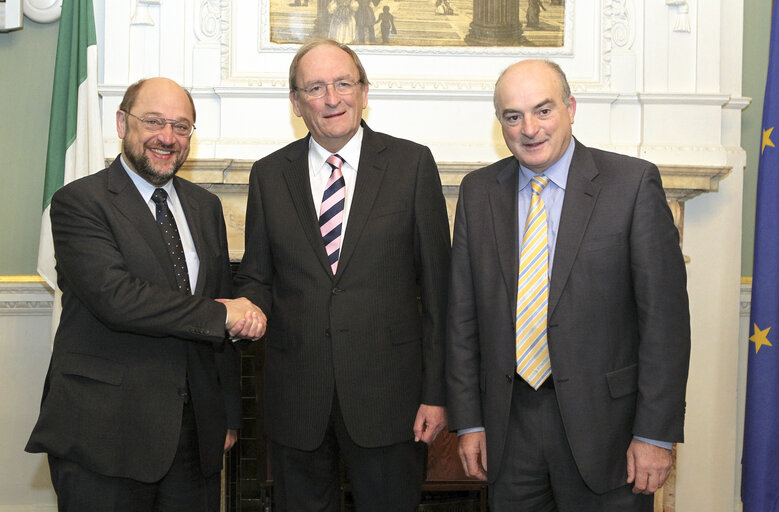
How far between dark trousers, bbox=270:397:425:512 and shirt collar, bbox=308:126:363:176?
75 cm

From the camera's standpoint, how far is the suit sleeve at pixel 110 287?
214 centimetres

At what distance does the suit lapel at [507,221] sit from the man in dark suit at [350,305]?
287 millimetres

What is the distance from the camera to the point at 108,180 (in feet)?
7.64

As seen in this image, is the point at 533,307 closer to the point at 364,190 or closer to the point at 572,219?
the point at 572,219

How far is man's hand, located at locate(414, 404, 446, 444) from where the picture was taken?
90.7 inches

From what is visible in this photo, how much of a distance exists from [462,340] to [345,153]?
2.39 ft

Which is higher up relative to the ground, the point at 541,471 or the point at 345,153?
the point at 345,153

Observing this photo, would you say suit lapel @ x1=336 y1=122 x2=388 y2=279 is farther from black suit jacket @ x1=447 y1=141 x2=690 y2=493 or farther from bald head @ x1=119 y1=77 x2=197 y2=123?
bald head @ x1=119 y1=77 x2=197 y2=123

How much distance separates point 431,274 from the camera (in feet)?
7.82

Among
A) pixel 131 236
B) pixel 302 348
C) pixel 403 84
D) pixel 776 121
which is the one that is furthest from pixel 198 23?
pixel 776 121

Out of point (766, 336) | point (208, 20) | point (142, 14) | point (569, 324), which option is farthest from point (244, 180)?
point (766, 336)

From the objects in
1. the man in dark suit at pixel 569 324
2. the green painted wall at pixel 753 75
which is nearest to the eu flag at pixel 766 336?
the green painted wall at pixel 753 75

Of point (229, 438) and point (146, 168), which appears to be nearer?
point (146, 168)

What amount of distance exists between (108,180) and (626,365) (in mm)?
1620
